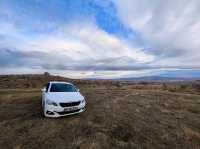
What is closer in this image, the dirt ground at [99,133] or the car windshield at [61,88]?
the dirt ground at [99,133]

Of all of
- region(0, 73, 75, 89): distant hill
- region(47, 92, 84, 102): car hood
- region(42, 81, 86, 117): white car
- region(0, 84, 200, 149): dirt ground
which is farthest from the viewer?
region(0, 73, 75, 89): distant hill

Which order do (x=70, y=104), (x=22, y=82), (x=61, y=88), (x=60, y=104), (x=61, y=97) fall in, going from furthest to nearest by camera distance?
1. (x=22, y=82)
2. (x=61, y=88)
3. (x=61, y=97)
4. (x=70, y=104)
5. (x=60, y=104)

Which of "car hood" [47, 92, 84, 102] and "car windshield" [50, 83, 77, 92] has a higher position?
"car windshield" [50, 83, 77, 92]

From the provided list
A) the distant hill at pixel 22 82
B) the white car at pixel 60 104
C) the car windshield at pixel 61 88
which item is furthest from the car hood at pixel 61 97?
the distant hill at pixel 22 82

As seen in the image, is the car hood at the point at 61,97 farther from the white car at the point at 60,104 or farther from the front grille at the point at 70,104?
the front grille at the point at 70,104

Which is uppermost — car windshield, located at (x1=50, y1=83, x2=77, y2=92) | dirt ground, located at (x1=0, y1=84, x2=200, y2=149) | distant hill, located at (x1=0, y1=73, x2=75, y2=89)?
car windshield, located at (x1=50, y1=83, x2=77, y2=92)

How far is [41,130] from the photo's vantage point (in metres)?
6.50

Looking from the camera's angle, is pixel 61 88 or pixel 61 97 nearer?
pixel 61 97

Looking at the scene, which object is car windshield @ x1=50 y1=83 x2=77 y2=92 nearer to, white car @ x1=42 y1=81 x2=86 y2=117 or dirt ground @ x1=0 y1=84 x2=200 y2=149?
white car @ x1=42 y1=81 x2=86 y2=117

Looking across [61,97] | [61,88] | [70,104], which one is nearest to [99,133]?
[70,104]

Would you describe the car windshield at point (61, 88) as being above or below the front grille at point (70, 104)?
above

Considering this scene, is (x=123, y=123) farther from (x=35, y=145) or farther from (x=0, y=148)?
(x=0, y=148)

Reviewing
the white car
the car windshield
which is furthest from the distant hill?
the white car

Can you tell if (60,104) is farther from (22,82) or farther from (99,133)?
(22,82)
